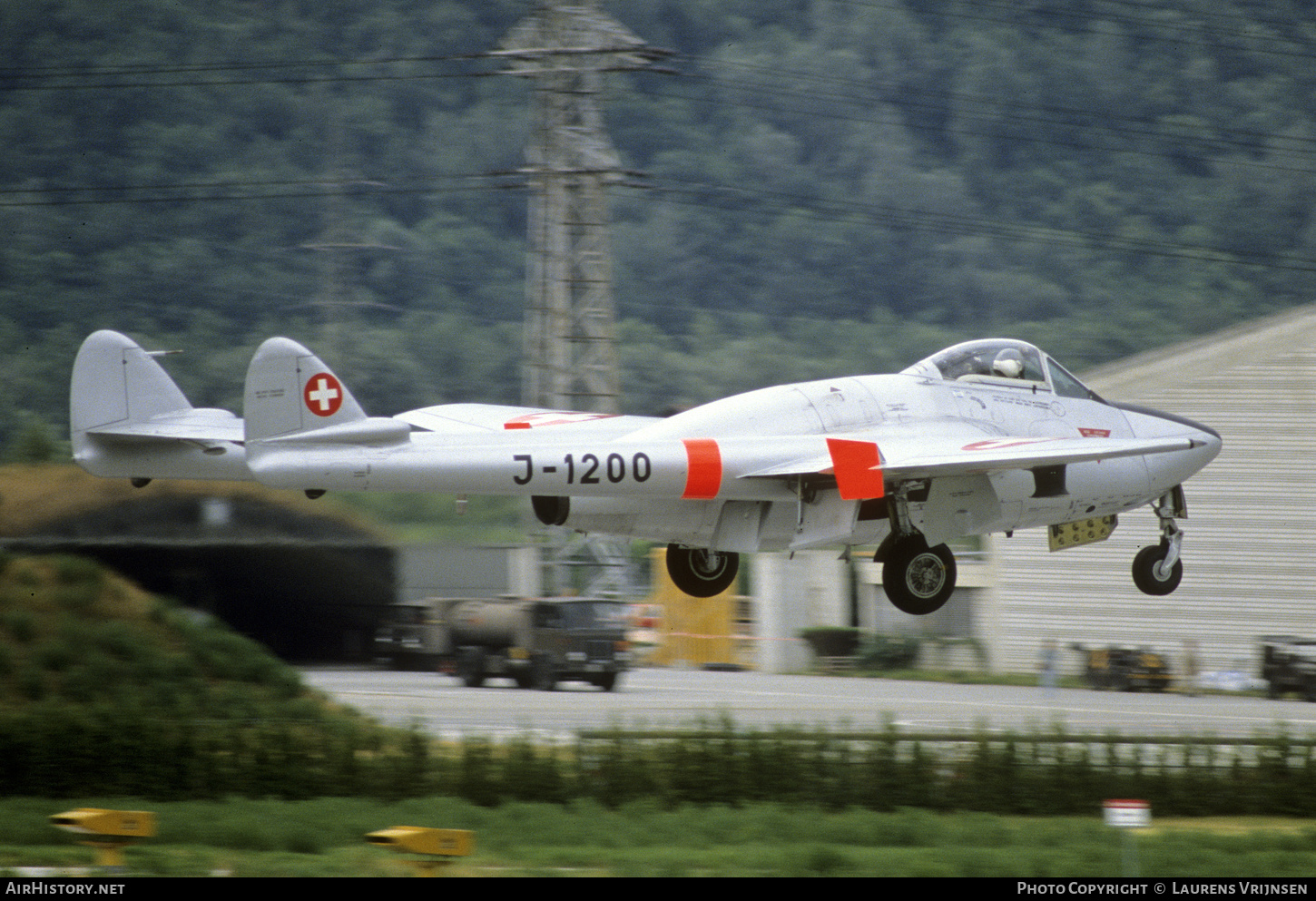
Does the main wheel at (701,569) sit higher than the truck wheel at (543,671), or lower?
higher

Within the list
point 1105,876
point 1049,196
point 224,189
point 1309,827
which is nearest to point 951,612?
point 1309,827

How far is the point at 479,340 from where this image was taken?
6694 cm

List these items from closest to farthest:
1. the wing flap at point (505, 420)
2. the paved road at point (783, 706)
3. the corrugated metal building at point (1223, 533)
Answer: the wing flap at point (505, 420), the paved road at point (783, 706), the corrugated metal building at point (1223, 533)

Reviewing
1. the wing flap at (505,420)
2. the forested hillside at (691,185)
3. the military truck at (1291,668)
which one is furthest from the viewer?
the forested hillside at (691,185)

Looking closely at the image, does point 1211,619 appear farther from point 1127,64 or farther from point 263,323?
point 1127,64

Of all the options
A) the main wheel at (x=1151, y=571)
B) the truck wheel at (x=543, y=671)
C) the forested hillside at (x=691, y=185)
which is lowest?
the truck wheel at (x=543, y=671)

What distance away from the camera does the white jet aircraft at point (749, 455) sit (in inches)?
684

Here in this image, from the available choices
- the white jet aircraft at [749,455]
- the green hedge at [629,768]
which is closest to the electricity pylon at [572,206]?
the white jet aircraft at [749,455]

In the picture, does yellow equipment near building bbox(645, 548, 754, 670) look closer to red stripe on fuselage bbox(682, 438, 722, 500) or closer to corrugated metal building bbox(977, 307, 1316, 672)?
corrugated metal building bbox(977, 307, 1316, 672)

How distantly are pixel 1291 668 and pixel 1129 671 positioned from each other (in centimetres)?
384

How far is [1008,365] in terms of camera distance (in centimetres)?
2212

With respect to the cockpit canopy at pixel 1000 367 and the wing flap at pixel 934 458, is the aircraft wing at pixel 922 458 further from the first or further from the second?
the cockpit canopy at pixel 1000 367

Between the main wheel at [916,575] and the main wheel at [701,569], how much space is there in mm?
2240

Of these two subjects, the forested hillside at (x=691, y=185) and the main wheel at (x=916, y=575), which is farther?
the forested hillside at (x=691, y=185)
